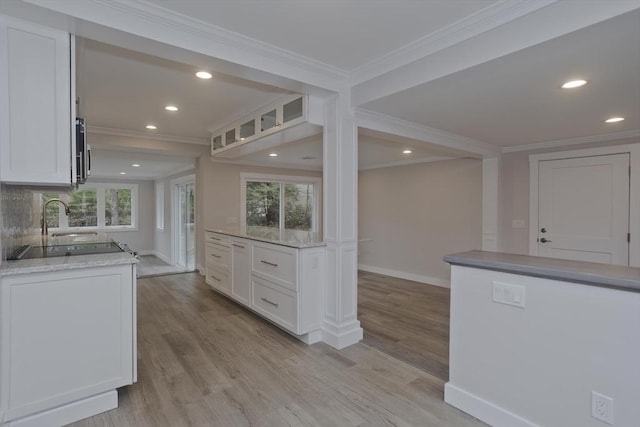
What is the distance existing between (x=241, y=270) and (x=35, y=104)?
258cm

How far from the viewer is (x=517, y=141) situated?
14.3 ft

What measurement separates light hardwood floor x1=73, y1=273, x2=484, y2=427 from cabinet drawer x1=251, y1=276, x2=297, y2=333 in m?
0.16

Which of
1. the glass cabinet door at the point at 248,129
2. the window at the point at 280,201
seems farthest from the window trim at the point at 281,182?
the glass cabinet door at the point at 248,129

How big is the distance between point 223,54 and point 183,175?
5509mm

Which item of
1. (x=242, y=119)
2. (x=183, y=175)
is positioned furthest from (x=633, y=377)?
(x=183, y=175)

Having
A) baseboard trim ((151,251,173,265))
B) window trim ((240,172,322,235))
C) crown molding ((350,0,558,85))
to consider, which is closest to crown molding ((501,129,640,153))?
crown molding ((350,0,558,85))

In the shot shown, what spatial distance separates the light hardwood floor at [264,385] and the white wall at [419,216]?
2.98 m

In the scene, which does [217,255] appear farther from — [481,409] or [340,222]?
[481,409]

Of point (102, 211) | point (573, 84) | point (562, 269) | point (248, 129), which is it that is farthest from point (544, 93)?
point (102, 211)

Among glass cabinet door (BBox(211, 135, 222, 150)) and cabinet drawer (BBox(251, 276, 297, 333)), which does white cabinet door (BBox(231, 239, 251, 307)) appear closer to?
cabinet drawer (BBox(251, 276, 297, 333))

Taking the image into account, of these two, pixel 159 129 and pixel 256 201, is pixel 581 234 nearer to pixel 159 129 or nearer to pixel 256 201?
pixel 256 201

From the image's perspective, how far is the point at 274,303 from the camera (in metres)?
3.32

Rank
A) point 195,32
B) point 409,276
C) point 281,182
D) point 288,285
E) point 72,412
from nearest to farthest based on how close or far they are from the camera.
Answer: point 72,412, point 195,32, point 288,285, point 409,276, point 281,182

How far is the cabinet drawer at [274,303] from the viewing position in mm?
3062
